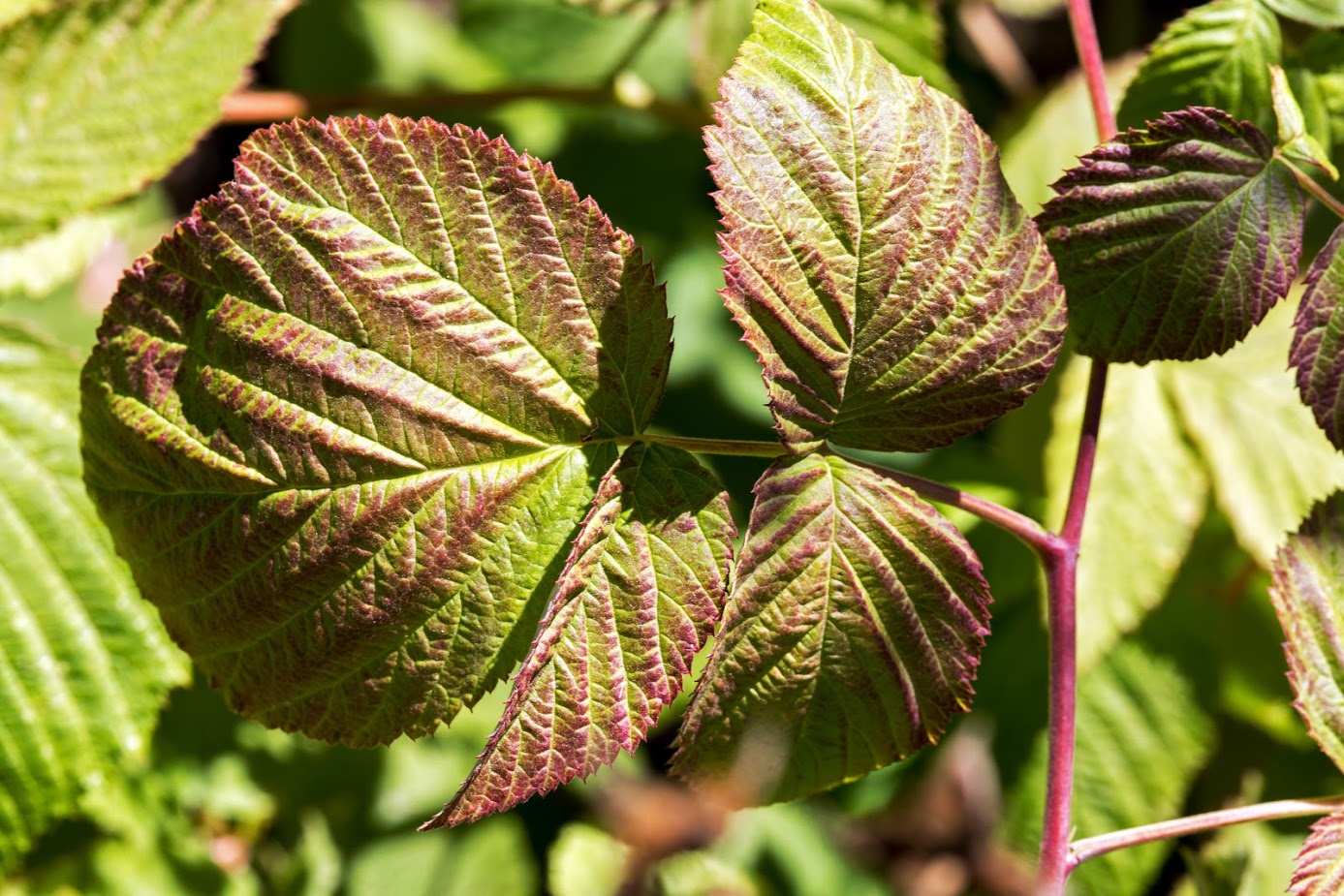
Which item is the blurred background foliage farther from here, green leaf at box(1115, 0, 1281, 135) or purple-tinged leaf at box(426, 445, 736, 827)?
purple-tinged leaf at box(426, 445, 736, 827)

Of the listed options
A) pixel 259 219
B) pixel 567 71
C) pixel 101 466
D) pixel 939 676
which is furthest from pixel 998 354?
pixel 567 71

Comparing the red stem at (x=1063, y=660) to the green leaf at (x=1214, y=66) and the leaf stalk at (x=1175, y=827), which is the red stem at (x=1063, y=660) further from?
the green leaf at (x=1214, y=66)

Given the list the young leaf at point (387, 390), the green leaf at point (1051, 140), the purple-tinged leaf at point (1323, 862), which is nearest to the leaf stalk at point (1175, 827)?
the purple-tinged leaf at point (1323, 862)

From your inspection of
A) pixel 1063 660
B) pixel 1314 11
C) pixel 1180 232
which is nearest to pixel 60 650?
pixel 1063 660

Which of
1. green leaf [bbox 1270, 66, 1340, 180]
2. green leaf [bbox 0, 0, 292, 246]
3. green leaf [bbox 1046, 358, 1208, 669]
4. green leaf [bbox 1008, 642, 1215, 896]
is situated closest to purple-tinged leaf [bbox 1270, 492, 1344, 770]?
green leaf [bbox 1270, 66, 1340, 180]

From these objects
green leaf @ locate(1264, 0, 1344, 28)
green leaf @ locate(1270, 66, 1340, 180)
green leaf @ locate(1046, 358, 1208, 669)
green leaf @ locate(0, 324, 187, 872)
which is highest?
green leaf @ locate(1264, 0, 1344, 28)

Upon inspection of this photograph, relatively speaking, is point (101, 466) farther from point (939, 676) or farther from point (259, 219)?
point (939, 676)
